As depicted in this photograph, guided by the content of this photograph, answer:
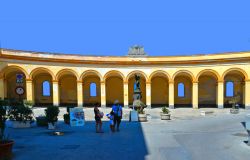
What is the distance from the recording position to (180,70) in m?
30.9

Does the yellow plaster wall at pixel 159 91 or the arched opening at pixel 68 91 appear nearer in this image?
the arched opening at pixel 68 91

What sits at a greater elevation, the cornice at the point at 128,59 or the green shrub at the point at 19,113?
the cornice at the point at 128,59

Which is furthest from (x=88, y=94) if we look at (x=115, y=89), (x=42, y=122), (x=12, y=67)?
(x=42, y=122)

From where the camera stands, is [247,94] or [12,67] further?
[247,94]

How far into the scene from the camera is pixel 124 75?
103ft

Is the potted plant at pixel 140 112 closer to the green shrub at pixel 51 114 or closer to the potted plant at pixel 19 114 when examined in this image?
the green shrub at pixel 51 114

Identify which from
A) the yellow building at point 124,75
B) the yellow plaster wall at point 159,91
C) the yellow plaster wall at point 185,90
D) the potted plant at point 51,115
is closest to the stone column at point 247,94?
the yellow building at point 124,75

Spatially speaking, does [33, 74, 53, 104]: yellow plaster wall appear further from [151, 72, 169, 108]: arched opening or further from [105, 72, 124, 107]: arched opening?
[151, 72, 169, 108]: arched opening

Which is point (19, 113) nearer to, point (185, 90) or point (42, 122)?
point (42, 122)

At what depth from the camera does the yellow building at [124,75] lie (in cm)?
2873

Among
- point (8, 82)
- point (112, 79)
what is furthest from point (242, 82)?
point (8, 82)

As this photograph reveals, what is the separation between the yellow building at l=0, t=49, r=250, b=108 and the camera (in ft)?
94.3

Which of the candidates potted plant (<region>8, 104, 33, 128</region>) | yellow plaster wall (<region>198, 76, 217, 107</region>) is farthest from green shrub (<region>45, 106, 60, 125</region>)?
yellow plaster wall (<region>198, 76, 217, 107</region>)

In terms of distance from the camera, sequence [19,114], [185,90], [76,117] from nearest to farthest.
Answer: [19,114], [76,117], [185,90]
